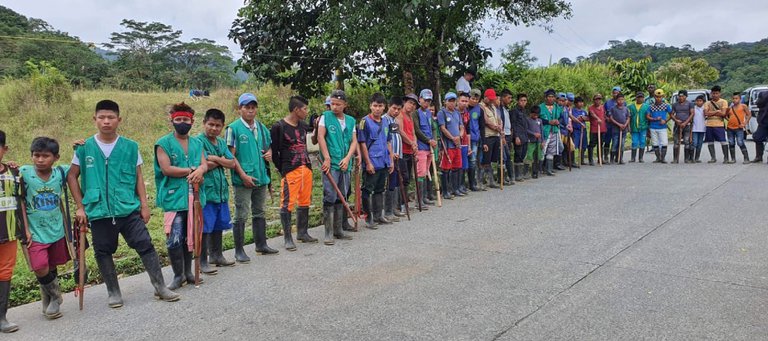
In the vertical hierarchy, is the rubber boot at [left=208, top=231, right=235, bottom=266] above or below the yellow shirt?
below

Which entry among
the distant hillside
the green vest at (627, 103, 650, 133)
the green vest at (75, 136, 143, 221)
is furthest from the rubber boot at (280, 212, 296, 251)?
the distant hillside

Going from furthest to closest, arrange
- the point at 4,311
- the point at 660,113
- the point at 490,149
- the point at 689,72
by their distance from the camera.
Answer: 1. the point at 689,72
2. the point at 660,113
3. the point at 490,149
4. the point at 4,311

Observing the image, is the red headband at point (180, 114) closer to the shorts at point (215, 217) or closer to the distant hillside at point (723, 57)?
the shorts at point (215, 217)

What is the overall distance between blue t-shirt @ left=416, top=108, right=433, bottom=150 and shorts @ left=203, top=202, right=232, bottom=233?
3.88m

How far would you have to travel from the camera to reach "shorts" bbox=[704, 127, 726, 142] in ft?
41.3

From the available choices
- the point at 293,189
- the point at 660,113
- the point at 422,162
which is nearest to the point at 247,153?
the point at 293,189

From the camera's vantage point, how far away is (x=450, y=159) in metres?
9.14

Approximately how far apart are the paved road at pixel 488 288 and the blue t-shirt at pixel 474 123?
2.58 meters

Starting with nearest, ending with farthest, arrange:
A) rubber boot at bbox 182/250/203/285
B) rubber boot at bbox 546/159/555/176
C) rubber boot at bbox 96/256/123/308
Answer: rubber boot at bbox 96/256/123/308 → rubber boot at bbox 182/250/203/285 → rubber boot at bbox 546/159/555/176

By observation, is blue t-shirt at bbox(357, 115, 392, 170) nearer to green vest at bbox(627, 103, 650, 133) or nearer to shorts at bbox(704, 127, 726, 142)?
green vest at bbox(627, 103, 650, 133)

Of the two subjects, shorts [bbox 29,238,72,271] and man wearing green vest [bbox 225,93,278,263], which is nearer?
shorts [bbox 29,238,72,271]

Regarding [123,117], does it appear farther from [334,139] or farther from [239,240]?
[239,240]

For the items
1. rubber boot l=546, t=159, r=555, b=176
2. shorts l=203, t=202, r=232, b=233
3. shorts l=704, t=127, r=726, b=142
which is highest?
shorts l=704, t=127, r=726, b=142

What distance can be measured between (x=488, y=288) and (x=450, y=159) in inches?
189
